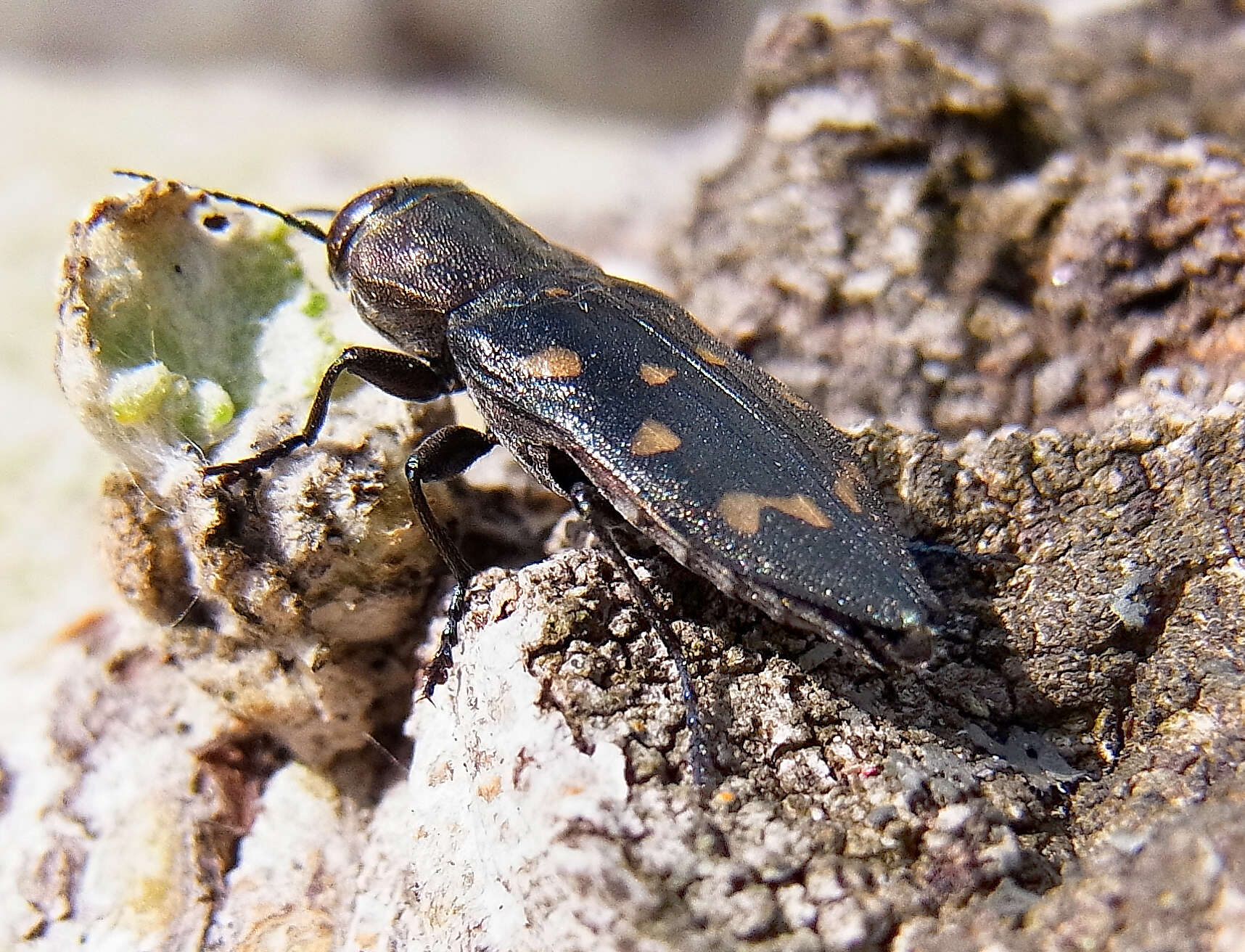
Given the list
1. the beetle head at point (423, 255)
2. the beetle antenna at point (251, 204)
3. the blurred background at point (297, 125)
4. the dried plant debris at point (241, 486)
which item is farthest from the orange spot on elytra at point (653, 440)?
the blurred background at point (297, 125)

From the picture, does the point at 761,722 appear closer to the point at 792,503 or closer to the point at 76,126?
the point at 792,503

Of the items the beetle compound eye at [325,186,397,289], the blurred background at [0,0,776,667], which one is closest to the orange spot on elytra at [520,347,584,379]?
the beetle compound eye at [325,186,397,289]

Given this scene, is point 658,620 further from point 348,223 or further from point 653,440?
point 348,223

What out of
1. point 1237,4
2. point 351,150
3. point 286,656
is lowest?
point 286,656

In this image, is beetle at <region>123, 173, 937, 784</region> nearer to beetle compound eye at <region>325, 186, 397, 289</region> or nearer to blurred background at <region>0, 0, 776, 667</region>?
beetle compound eye at <region>325, 186, 397, 289</region>

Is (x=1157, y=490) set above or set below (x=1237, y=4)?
below

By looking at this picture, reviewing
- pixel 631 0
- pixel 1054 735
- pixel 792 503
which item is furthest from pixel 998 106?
pixel 631 0
